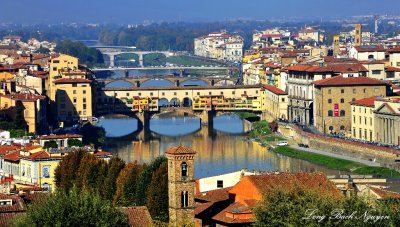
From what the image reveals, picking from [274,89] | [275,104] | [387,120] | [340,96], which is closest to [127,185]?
[387,120]

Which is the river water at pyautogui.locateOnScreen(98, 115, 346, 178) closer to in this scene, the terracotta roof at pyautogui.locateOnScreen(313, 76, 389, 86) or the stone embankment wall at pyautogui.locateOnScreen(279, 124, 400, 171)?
the stone embankment wall at pyautogui.locateOnScreen(279, 124, 400, 171)

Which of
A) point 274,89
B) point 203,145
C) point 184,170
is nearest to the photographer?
point 184,170

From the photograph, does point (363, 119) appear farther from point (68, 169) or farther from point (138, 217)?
point (138, 217)

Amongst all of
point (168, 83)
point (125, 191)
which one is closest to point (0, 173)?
point (125, 191)

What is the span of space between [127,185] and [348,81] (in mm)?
21804

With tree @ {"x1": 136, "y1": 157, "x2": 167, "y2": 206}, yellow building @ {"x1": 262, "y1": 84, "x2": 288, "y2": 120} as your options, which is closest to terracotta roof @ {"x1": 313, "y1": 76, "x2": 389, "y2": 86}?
yellow building @ {"x1": 262, "y1": 84, "x2": 288, "y2": 120}

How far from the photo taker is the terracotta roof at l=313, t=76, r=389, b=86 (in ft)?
139

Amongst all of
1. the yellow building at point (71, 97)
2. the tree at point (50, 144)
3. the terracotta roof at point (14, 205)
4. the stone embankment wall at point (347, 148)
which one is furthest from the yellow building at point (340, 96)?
the terracotta roof at point (14, 205)

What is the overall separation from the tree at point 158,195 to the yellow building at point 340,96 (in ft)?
73.6

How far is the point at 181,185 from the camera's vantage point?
1712 cm

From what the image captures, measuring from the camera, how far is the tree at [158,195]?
18880 millimetres

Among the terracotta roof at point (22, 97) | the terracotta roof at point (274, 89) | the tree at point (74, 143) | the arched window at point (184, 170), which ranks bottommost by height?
the terracotta roof at point (274, 89)

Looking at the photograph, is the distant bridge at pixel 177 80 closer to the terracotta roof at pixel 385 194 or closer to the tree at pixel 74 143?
the tree at pixel 74 143

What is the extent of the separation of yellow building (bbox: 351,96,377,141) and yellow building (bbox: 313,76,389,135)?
123cm
